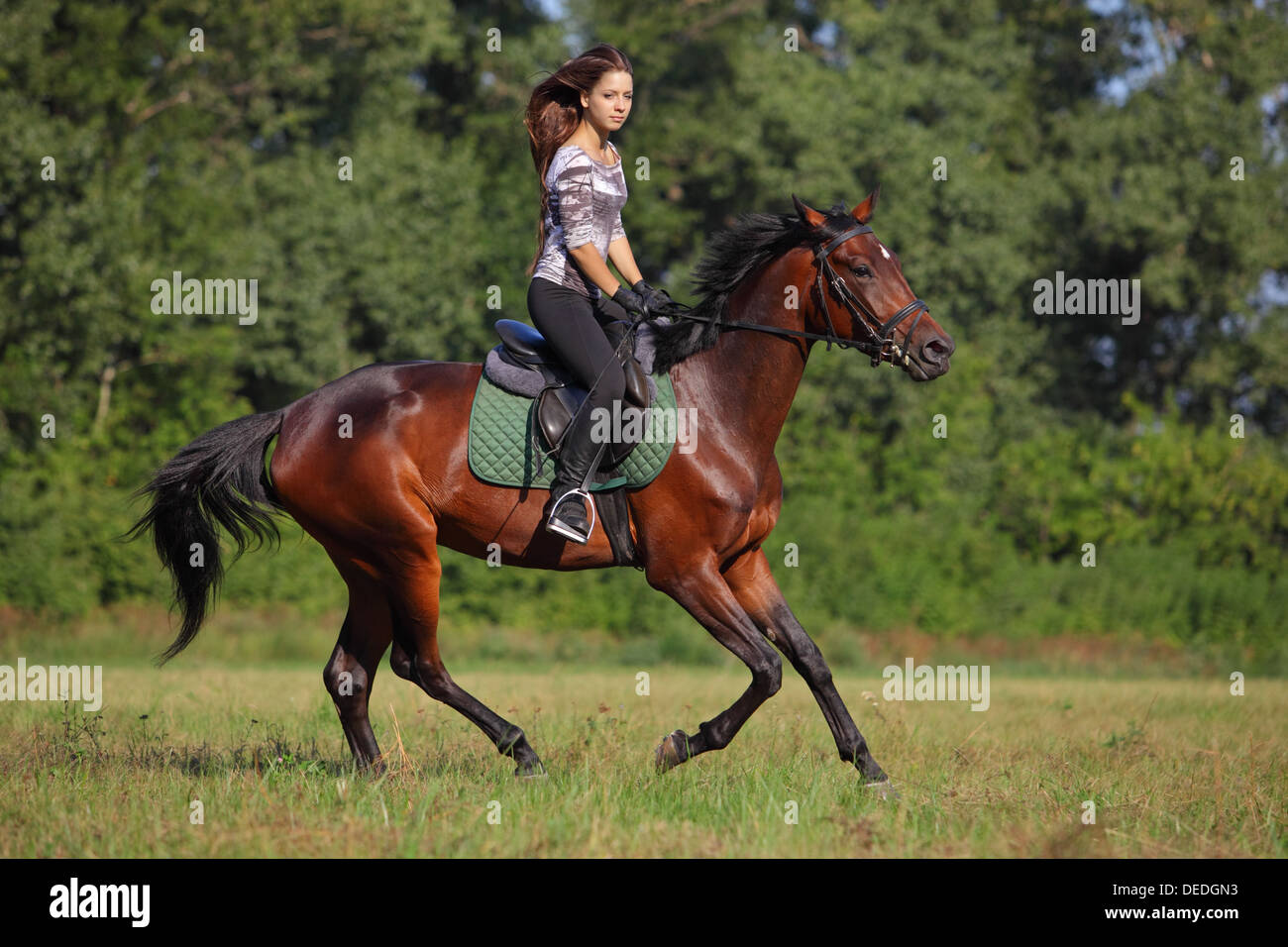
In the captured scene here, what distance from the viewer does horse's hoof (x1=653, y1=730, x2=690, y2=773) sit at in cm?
685

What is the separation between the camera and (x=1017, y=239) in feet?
102

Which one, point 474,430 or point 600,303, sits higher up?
point 600,303

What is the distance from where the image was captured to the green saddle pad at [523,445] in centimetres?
673

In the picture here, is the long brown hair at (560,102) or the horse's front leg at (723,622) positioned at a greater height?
the long brown hair at (560,102)

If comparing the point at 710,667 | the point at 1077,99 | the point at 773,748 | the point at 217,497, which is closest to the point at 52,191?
the point at 710,667

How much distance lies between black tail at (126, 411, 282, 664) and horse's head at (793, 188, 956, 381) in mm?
3168

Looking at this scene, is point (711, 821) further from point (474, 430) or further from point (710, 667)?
point (710, 667)

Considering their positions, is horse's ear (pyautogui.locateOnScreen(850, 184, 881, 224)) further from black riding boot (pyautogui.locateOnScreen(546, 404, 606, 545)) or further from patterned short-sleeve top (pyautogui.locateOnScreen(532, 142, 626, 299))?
black riding boot (pyautogui.locateOnScreen(546, 404, 606, 545))

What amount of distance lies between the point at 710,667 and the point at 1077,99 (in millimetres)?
23872

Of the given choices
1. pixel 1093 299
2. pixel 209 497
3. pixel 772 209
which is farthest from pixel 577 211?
pixel 1093 299

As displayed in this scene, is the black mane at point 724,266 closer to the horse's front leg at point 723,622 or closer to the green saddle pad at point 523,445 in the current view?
the green saddle pad at point 523,445
